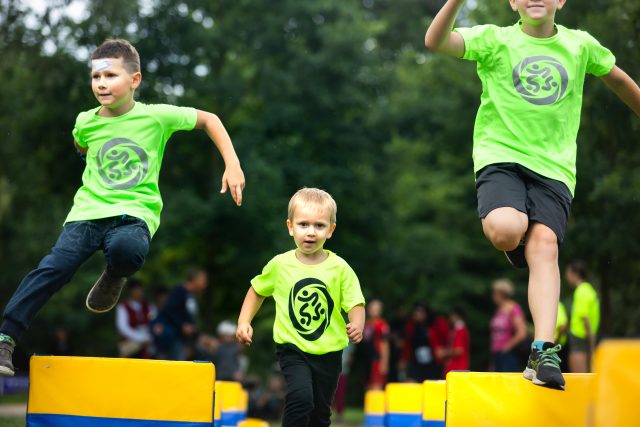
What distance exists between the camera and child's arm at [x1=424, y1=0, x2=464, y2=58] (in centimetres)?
553

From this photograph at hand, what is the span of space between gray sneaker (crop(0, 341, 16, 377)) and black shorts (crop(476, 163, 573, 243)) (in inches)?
108

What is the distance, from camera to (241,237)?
24297mm

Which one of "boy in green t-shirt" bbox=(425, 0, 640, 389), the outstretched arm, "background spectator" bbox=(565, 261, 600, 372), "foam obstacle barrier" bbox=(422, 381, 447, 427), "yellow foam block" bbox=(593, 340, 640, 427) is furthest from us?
"background spectator" bbox=(565, 261, 600, 372)

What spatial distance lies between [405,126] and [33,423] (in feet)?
84.3

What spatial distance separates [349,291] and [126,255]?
1358 mm

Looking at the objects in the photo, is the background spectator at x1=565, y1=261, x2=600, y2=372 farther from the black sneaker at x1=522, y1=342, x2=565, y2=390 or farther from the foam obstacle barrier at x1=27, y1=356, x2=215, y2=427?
the foam obstacle barrier at x1=27, y1=356, x2=215, y2=427

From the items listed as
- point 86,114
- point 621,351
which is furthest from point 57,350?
point 621,351

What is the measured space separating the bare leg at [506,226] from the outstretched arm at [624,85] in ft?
3.94

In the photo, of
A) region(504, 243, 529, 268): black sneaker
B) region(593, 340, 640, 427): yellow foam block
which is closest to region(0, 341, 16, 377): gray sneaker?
region(504, 243, 529, 268): black sneaker

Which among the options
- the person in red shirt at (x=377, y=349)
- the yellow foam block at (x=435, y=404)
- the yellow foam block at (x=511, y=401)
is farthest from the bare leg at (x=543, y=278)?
the person in red shirt at (x=377, y=349)

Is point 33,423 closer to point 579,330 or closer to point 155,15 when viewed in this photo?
point 579,330

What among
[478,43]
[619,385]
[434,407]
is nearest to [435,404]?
[434,407]

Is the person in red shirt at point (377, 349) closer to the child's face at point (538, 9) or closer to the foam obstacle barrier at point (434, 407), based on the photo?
the foam obstacle barrier at point (434, 407)

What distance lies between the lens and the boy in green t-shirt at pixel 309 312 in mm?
6000
